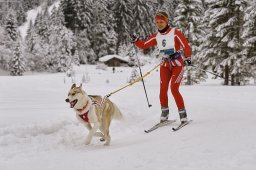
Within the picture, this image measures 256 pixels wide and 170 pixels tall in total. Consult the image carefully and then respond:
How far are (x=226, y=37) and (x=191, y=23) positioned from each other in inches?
271

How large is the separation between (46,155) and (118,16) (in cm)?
7567

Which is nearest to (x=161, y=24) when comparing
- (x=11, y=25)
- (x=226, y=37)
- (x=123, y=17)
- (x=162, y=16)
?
(x=162, y=16)

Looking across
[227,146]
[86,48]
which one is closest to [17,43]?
[86,48]

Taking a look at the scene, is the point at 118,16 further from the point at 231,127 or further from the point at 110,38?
the point at 231,127

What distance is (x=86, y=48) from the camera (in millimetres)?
74125

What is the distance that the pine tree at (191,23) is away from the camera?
3172 centimetres

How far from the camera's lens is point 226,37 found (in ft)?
83.6

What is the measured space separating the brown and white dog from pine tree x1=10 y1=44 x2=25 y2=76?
5580cm

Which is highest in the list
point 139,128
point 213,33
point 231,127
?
point 213,33

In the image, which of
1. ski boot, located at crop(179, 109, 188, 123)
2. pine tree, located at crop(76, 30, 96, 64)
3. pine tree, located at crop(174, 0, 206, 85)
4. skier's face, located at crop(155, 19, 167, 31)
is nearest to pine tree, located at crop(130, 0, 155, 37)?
pine tree, located at crop(76, 30, 96, 64)

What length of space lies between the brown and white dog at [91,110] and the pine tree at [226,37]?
19.8 m

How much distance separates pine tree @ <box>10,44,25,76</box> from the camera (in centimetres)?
5953

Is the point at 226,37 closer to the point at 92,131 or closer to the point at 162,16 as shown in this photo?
the point at 162,16

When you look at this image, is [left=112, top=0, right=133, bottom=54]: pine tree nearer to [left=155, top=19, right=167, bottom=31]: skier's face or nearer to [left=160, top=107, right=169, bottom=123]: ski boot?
[left=160, top=107, right=169, bottom=123]: ski boot
